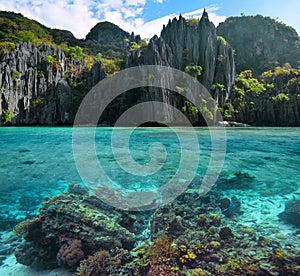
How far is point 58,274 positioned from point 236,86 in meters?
49.0

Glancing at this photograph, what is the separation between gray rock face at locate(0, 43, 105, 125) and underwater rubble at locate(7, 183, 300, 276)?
39.8 metres

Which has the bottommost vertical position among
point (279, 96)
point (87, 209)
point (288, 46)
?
point (87, 209)

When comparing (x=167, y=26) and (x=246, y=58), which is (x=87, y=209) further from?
(x=246, y=58)

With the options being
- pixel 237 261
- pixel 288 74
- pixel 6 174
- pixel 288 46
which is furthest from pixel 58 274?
pixel 288 46

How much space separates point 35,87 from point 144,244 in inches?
1806

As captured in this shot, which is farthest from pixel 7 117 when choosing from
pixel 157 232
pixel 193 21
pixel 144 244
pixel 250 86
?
pixel 250 86

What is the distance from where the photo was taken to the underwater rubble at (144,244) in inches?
130

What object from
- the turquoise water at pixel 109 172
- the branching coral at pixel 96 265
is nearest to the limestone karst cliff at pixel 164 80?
the turquoise water at pixel 109 172

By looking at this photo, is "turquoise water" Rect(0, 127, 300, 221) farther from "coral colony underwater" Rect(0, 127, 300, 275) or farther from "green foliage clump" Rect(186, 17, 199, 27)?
"green foliage clump" Rect(186, 17, 199, 27)

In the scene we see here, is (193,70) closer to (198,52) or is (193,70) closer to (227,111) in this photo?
(198,52)

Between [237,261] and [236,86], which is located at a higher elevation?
[236,86]

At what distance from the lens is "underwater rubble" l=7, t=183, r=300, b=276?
3.30m

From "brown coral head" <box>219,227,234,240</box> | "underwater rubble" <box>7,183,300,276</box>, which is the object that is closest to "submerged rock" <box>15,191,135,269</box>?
"underwater rubble" <box>7,183,300,276</box>

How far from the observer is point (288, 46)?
63656 mm
